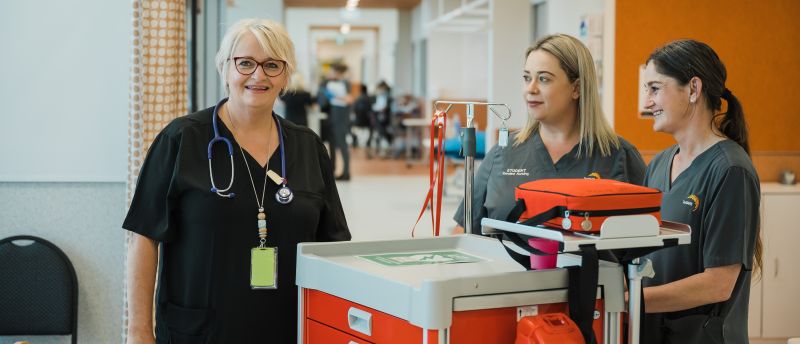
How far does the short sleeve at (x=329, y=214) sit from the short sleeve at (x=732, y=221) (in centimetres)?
91

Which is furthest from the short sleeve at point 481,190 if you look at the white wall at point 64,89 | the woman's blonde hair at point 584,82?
the white wall at point 64,89

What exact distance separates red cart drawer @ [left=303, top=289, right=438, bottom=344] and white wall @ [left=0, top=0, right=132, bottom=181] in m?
2.43

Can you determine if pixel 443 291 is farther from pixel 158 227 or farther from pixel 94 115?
pixel 94 115

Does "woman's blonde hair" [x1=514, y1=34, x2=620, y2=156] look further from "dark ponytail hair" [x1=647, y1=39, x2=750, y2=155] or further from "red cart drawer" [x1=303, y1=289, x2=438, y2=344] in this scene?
"red cart drawer" [x1=303, y1=289, x2=438, y2=344]

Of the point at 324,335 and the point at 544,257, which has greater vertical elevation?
the point at 544,257

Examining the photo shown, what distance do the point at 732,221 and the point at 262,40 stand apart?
120 cm

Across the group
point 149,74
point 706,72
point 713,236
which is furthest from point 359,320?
point 149,74

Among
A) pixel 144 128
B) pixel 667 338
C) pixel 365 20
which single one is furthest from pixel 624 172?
pixel 365 20

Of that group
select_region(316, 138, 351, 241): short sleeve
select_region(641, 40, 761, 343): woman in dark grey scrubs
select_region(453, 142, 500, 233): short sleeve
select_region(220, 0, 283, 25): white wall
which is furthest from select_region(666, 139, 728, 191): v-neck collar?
select_region(220, 0, 283, 25): white wall

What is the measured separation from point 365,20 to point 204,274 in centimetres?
2289

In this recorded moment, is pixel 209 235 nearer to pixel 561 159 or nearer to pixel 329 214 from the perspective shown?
pixel 329 214

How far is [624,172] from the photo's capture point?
8.40 feet

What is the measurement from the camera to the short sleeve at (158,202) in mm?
2129

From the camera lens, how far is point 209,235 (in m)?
2.14
